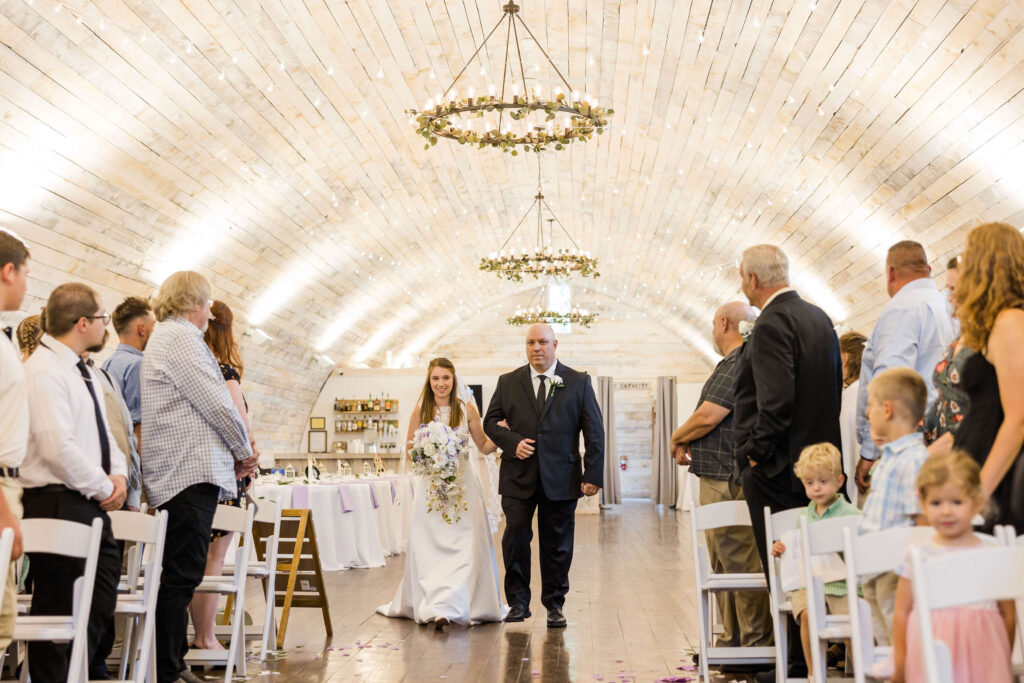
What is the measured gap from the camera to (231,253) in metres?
11.9

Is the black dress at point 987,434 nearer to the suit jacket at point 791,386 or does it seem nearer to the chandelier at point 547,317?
the suit jacket at point 791,386

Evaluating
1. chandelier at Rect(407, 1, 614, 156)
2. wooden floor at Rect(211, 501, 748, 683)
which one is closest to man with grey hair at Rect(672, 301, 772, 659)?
wooden floor at Rect(211, 501, 748, 683)

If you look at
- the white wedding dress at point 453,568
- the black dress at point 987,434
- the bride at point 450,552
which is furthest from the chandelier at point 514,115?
the black dress at point 987,434

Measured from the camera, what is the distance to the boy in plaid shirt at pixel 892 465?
3.05m

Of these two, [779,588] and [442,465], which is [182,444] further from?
[779,588]

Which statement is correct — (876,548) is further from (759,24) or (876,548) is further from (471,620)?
(759,24)

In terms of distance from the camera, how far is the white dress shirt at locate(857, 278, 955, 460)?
4.23m

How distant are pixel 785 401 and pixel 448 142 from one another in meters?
8.58

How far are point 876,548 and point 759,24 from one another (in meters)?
6.14

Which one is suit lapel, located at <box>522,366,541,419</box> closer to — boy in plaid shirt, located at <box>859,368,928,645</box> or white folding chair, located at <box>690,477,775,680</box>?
white folding chair, located at <box>690,477,775,680</box>

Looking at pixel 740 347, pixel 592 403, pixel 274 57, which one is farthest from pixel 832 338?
pixel 274 57

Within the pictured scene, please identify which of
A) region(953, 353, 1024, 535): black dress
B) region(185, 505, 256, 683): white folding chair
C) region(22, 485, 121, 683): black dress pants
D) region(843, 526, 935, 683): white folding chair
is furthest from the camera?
region(185, 505, 256, 683): white folding chair

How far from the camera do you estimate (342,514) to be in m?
9.38

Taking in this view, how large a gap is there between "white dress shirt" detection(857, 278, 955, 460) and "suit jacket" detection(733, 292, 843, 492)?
16 cm
